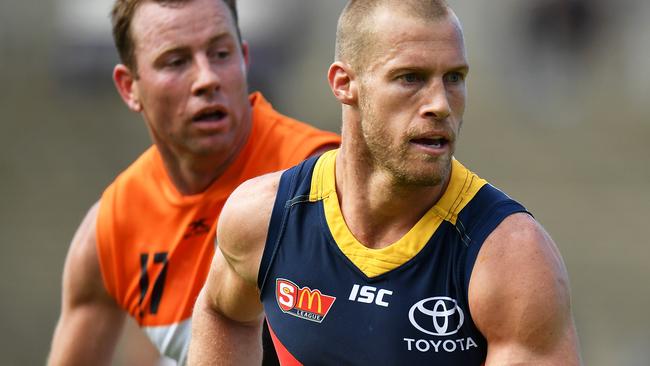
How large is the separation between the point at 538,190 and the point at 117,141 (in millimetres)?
5456

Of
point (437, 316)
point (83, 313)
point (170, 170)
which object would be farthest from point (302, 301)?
point (83, 313)

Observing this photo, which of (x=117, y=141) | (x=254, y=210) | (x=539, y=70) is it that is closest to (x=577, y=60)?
(x=539, y=70)

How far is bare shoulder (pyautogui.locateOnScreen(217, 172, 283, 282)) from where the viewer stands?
16.4 ft

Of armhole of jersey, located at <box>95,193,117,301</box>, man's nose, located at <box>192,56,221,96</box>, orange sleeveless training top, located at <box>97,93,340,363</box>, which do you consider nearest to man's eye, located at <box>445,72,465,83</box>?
orange sleeveless training top, located at <box>97,93,340,363</box>

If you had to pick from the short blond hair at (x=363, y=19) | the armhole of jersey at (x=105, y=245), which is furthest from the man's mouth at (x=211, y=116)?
the short blond hair at (x=363, y=19)

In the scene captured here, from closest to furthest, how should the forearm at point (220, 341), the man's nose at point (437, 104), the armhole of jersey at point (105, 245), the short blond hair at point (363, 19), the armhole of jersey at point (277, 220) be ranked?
the man's nose at point (437, 104), the short blond hair at point (363, 19), the armhole of jersey at point (277, 220), the forearm at point (220, 341), the armhole of jersey at point (105, 245)

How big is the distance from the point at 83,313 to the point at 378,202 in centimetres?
263

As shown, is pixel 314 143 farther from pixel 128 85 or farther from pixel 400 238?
pixel 400 238

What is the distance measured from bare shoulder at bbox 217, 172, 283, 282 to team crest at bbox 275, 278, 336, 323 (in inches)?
6.1

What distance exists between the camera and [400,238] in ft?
15.6

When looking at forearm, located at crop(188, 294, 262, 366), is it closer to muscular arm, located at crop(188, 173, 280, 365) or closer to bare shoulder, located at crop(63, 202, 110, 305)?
muscular arm, located at crop(188, 173, 280, 365)

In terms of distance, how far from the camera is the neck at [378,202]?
4750 mm

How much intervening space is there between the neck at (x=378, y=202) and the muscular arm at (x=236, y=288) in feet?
1.04

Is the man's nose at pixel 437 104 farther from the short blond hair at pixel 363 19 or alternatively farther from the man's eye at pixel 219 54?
the man's eye at pixel 219 54
